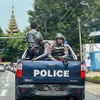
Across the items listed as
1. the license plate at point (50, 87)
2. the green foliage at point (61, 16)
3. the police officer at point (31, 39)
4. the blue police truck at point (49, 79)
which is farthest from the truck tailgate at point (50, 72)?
the green foliage at point (61, 16)

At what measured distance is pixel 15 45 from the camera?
10306cm

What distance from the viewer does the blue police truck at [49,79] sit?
9836mm

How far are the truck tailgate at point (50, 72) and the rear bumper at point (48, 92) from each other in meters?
0.17

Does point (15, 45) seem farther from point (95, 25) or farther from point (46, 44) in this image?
point (46, 44)

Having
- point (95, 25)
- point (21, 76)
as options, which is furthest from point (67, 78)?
point (95, 25)

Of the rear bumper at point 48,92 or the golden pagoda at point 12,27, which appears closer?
the rear bumper at point 48,92

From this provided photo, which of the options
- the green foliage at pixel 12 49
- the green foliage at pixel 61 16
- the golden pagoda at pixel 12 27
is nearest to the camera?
the green foliage at pixel 61 16

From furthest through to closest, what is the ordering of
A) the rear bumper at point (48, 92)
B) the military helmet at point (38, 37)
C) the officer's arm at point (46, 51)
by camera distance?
1. the military helmet at point (38, 37)
2. the officer's arm at point (46, 51)
3. the rear bumper at point (48, 92)

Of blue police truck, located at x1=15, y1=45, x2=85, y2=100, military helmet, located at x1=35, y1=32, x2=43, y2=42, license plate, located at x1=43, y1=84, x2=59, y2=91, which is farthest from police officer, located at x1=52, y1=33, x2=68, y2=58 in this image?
license plate, located at x1=43, y1=84, x2=59, y2=91

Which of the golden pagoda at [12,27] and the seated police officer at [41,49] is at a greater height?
the golden pagoda at [12,27]

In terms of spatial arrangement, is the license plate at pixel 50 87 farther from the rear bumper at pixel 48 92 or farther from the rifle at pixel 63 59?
the rifle at pixel 63 59

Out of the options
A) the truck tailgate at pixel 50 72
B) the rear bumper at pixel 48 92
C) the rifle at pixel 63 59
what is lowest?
the rear bumper at pixel 48 92

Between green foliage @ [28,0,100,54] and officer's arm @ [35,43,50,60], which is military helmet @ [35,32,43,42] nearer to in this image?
officer's arm @ [35,43,50,60]

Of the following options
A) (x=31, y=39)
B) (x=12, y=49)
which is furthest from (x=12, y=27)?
(x=31, y=39)
